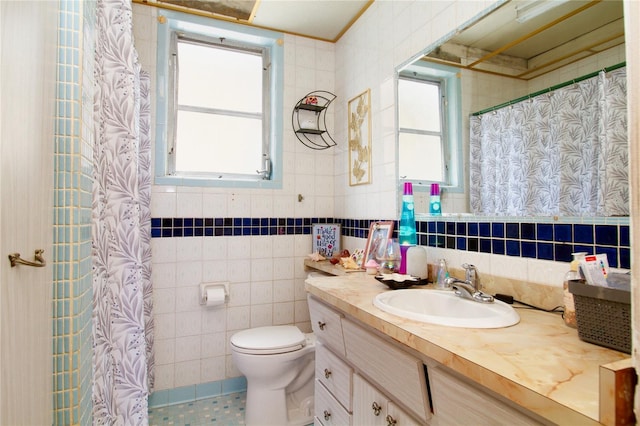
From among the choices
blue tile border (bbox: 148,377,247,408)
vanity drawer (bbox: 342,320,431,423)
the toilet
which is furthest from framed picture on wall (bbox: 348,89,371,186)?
blue tile border (bbox: 148,377,247,408)

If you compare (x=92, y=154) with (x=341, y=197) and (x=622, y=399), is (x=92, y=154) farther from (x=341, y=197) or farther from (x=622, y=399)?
(x=341, y=197)

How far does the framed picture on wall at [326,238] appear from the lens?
249cm

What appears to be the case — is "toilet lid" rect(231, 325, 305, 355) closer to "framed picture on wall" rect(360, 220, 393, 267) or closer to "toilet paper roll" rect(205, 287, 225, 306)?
"toilet paper roll" rect(205, 287, 225, 306)

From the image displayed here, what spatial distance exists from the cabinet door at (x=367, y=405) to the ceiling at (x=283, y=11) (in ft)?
7.13

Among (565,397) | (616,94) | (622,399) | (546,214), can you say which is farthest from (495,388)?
(616,94)

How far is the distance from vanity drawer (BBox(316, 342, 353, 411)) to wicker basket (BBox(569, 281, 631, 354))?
746 millimetres

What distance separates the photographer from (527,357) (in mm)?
710

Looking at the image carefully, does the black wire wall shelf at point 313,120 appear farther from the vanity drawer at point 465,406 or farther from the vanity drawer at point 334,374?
the vanity drawer at point 465,406

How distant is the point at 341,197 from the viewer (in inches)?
101

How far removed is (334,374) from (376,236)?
851mm

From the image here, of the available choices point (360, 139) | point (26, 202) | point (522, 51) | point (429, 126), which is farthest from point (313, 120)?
point (26, 202)

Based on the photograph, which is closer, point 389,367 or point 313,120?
point 389,367

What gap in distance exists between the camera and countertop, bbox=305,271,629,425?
0.55 meters

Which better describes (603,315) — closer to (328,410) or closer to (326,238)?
(328,410)
